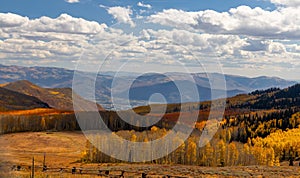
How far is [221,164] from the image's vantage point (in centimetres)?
12725

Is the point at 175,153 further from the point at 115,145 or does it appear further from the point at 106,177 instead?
the point at 106,177

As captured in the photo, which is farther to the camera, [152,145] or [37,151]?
[37,151]

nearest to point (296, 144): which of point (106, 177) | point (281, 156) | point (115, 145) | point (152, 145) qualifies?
point (281, 156)

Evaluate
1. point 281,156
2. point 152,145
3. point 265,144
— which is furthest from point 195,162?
point 265,144

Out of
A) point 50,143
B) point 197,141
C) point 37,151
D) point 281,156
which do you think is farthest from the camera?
point 50,143

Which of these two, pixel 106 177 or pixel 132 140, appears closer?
pixel 106 177

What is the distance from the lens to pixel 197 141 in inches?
5404

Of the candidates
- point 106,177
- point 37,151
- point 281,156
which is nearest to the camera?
point 106,177

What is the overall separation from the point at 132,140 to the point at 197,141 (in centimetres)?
2393

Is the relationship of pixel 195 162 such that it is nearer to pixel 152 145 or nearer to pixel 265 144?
pixel 152 145

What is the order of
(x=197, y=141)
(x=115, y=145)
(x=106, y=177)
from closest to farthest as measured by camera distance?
1. (x=106, y=177)
2. (x=115, y=145)
3. (x=197, y=141)

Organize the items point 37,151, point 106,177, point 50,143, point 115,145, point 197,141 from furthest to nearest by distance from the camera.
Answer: point 50,143 → point 37,151 → point 197,141 → point 115,145 → point 106,177

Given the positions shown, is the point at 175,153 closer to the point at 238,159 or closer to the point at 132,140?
the point at 132,140

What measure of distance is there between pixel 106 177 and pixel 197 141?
84.8 meters
